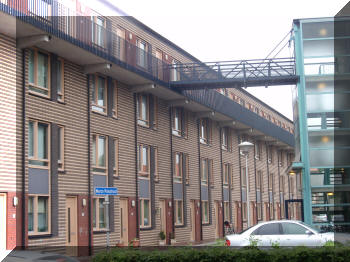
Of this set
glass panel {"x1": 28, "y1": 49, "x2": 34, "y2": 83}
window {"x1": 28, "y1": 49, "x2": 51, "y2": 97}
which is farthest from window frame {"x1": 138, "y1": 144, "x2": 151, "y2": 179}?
glass panel {"x1": 28, "y1": 49, "x2": 34, "y2": 83}

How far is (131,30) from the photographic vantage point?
1198 inches

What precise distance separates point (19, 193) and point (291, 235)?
9.44 metres

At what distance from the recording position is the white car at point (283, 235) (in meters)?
18.6

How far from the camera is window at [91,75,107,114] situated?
2580 cm

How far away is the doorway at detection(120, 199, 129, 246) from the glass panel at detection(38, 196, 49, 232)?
5997mm

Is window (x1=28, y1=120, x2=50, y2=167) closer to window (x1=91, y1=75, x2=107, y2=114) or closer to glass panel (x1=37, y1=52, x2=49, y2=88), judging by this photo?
glass panel (x1=37, y1=52, x2=49, y2=88)

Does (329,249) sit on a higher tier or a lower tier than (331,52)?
lower

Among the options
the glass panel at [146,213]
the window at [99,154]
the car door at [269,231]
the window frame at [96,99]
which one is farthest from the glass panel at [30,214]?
the glass panel at [146,213]

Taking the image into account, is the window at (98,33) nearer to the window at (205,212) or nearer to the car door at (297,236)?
the car door at (297,236)

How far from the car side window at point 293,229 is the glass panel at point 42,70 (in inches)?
411

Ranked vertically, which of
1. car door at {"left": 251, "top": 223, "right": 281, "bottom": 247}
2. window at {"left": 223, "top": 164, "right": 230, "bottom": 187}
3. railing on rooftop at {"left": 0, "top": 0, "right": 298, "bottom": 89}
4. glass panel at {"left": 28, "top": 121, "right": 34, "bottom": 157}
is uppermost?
railing on rooftop at {"left": 0, "top": 0, "right": 298, "bottom": 89}

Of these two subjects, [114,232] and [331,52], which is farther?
[331,52]

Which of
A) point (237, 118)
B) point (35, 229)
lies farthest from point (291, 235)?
point (237, 118)

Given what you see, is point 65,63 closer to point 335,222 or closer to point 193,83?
point 193,83
